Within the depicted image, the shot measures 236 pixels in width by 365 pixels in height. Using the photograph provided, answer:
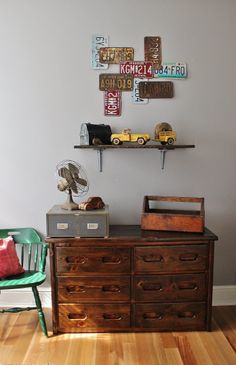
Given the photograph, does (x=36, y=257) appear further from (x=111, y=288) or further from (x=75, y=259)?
(x=111, y=288)

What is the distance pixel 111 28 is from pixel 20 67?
72 cm

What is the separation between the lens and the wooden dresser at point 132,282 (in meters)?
2.17

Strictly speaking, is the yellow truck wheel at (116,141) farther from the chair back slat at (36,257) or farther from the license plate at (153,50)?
the chair back slat at (36,257)

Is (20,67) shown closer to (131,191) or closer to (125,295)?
(131,191)

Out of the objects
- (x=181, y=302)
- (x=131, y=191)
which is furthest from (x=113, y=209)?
(x=181, y=302)

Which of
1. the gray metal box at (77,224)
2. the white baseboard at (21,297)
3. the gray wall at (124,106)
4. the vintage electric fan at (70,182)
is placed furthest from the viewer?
the white baseboard at (21,297)

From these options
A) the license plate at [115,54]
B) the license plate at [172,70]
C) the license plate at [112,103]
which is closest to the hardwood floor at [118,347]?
the license plate at [112,103]

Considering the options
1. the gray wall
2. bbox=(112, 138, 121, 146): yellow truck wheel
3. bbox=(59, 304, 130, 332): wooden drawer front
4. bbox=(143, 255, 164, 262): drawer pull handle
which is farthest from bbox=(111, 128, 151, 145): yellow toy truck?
bbox=(59, 304, 130, 332): wooden drawer front

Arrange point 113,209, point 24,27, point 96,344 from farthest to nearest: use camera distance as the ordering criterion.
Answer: point 113,209, point 24,27, point 96,344

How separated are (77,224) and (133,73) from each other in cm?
118

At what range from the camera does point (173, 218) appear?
7.44 feet

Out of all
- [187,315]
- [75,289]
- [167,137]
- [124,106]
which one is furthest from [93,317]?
[124,106]

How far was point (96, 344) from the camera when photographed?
2.12 meters

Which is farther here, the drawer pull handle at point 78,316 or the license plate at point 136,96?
the license plate at point 136,96
